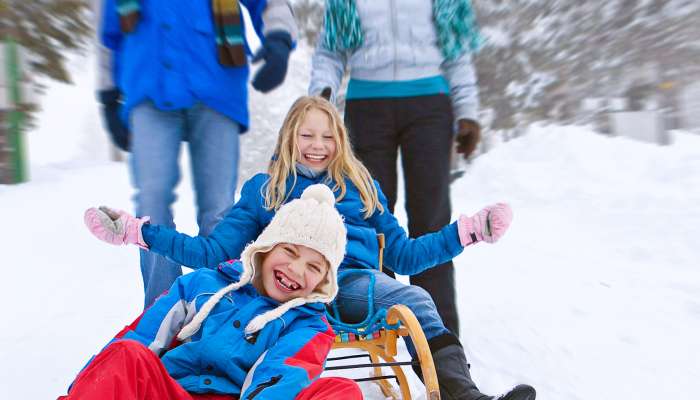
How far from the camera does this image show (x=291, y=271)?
5.58 ft

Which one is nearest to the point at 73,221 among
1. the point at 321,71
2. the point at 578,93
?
the point at 321,71

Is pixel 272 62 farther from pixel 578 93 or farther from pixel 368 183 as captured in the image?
pixel 578 93

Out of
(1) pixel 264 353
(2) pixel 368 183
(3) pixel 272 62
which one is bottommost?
(1) pixel 264 353

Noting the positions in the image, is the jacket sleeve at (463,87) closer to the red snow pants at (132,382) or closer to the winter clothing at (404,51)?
the winter clothing at (404,51)

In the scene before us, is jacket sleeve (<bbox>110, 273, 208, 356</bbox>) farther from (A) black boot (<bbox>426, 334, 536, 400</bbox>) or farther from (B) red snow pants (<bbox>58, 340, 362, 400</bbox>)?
(A) black boot (<bbox>426, 334, 536, 400</bbox>)

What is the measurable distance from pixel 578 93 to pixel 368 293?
10.6 metres

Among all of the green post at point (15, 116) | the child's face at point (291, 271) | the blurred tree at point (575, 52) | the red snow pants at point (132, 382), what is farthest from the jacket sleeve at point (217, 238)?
the blurred tree at point (575, 52)

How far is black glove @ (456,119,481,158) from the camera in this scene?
2.48 m

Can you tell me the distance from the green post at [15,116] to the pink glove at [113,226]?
6430mm

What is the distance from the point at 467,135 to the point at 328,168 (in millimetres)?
670

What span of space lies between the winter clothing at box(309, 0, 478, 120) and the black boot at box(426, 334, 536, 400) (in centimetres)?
111

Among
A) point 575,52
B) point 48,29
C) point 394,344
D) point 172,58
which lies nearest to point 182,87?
point 172,58

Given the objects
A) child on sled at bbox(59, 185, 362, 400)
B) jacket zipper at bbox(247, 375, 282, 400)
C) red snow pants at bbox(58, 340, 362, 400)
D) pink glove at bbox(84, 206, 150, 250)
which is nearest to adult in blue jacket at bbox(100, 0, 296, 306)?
pink glove at bbox(84, 206, 150, 250)

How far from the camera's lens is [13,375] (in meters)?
2.45
